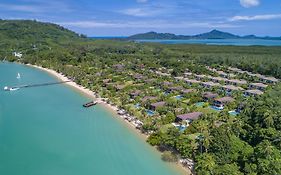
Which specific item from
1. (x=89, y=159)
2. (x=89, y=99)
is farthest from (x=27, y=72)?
(x=89, y=159)

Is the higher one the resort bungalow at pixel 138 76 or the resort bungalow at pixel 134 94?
the resort bungalow at pixel 138 76

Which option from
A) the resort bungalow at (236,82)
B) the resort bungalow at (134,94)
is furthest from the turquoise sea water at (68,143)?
the resort bungalow at (236,82)

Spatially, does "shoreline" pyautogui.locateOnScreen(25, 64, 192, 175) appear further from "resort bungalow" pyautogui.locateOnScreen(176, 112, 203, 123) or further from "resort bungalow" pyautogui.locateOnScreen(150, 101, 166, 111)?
"resort bungalow" pyautogui.locateOnScreen(176, 112, 203, 123)

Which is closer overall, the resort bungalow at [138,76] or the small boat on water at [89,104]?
the small boat on water at [89,104]

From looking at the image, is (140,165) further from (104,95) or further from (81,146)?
(104,95)

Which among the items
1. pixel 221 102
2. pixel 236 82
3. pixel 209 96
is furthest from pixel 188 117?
pixel 236 82

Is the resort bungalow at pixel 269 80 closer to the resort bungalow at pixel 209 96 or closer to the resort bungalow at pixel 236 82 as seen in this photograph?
the resort bungalow at pixel 236 82
